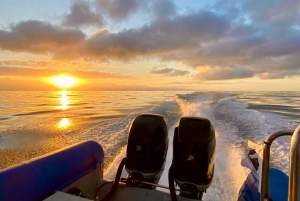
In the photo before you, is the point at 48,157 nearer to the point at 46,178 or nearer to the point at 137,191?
the point at 46,178

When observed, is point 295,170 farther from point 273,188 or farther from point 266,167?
point 273,188

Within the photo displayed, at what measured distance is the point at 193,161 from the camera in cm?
166

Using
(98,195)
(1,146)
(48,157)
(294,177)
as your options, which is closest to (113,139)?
(1,146)

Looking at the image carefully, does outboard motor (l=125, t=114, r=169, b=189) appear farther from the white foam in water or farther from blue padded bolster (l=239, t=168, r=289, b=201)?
the white foam in water

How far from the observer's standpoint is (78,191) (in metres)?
1.60

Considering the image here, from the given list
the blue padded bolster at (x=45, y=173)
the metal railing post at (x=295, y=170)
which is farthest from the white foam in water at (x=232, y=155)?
the metal railing post at (x=295, y=170)

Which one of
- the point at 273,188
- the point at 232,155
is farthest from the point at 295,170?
the point at 232,155

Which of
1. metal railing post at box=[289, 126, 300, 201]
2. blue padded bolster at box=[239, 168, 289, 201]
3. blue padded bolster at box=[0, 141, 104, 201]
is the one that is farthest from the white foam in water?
metal railing post at box=[289, 126, 300, 201]

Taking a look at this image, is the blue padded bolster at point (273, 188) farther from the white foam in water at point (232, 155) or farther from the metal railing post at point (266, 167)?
the white foam in water at point (232, 155)

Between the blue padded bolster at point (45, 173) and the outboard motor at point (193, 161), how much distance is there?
0.72m

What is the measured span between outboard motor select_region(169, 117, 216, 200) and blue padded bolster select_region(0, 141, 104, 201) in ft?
2.37

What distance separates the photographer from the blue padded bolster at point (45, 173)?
1.10 metres

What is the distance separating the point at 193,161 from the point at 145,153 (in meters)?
0.42

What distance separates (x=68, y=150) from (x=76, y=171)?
0.56 ft
